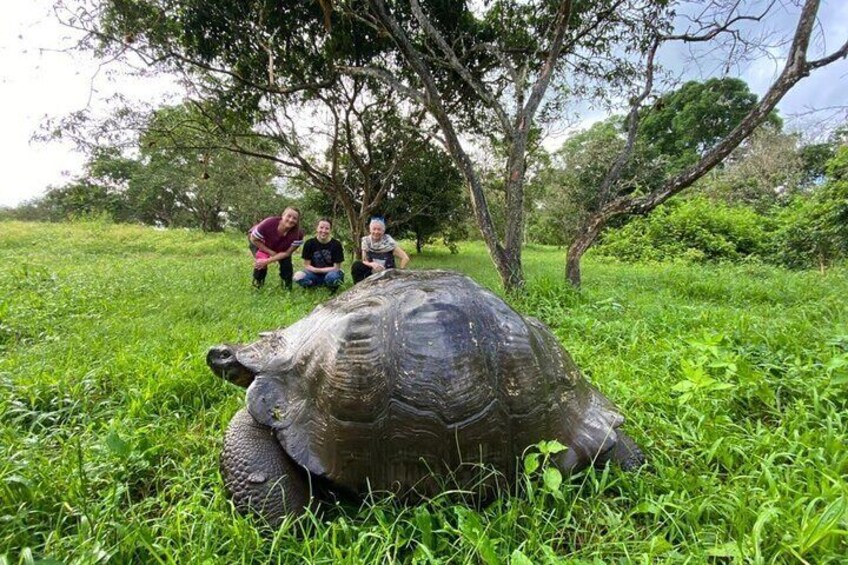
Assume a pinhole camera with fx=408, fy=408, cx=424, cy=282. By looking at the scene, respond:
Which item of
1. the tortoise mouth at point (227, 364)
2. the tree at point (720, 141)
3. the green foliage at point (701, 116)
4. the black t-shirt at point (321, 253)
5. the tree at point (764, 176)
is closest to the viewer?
the tortoise mouth at point (227, 364)

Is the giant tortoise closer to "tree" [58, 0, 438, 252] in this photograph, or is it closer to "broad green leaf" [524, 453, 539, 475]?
"broad green leaf" [524, 453, 539, 475]

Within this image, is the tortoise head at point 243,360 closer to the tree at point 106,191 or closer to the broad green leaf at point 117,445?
the broad green leaf at point 117,445

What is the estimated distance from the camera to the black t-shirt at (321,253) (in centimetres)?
603

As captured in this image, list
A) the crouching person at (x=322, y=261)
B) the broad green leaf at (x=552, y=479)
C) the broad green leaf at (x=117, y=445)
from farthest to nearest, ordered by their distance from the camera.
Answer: the crouching person at (x=322, y=261) → the broad green leaf at (x=117, y=445) → the broad green leaf at (x=552, y=479)

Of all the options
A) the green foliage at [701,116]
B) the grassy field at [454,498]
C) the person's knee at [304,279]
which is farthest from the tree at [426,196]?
the green foliage at [701,116]

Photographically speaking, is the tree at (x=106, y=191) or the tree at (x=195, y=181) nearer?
the tree at (x=195, y=181)

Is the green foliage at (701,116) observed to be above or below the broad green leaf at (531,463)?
above

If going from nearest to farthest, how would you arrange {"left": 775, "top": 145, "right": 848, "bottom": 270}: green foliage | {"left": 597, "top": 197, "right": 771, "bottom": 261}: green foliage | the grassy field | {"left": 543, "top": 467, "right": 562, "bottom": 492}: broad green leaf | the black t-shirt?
the grassy field < {"left": 543, "top": 467, "right": 562, "bottom": 492}: broad green leaf < the black t-shirt < {"left": 775, "top": 145, "right": 848, "bottom": 270}: green foliage < {"left": 597, "top": 197, "right": 771, "bottom": 261}: green foliage

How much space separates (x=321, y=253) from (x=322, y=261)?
119mm

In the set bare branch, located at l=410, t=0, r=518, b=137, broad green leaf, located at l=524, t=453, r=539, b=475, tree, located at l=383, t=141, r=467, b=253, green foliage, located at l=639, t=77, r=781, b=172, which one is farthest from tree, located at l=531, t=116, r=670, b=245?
broad green leaf, located at l=524, t=453, r=539, b=475

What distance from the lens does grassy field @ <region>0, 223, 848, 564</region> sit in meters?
1.29

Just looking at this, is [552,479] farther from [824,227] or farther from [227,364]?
[824,227]

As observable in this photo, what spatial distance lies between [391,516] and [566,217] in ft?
61.8

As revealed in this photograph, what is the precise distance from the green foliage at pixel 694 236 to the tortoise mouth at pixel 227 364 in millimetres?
12080
